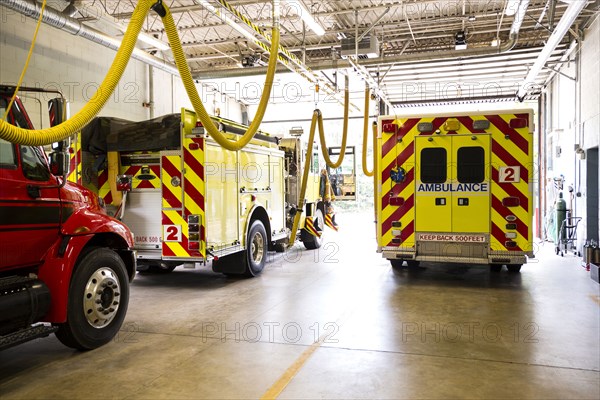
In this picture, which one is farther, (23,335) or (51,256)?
(51,256)

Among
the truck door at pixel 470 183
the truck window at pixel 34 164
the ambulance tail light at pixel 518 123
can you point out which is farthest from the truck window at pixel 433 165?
the truck window at pixel 34 164

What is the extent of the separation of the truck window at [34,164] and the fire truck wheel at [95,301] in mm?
863

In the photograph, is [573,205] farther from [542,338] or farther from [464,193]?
[542,338]

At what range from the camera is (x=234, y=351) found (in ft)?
15.7

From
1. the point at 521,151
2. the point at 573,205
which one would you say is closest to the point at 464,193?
the point at 521,151

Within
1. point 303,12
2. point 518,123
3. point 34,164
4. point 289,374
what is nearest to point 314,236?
point 303,12

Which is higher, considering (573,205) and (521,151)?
(521,151)

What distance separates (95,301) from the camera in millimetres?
4832

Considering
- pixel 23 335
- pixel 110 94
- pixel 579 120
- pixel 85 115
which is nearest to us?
pixel 85 115

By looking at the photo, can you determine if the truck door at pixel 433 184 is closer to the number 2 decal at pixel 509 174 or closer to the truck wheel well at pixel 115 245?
the number 2 decal at pixel 509 174

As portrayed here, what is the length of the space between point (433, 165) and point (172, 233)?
4.18 metres

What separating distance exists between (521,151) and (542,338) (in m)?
3.42

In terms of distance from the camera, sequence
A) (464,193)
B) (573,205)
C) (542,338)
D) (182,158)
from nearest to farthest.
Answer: (542,338) → (182,158) → (464,193) → (573,205)

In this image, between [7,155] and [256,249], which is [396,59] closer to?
[256,249]
